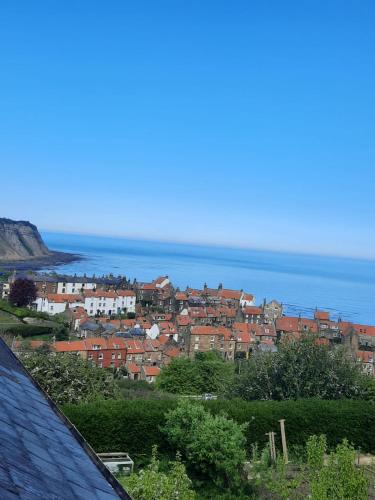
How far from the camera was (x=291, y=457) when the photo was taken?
16.4 m

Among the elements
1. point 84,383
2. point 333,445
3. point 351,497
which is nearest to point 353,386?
point 333,445

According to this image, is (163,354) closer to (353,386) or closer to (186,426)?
(353,386)

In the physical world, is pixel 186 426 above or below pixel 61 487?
below

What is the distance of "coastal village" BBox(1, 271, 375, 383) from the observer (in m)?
44.3

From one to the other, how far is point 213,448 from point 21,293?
195 ft

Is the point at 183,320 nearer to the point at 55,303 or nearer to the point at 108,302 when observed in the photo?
the point at 108,302

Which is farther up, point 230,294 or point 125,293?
point 230,294

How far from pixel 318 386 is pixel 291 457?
4.64 meters

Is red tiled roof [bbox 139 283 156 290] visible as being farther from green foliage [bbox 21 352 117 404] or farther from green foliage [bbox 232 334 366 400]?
green foliage [bbox 21 352 117 404]

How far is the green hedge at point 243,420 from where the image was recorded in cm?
1530

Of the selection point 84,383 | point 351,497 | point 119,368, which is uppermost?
point 351,497

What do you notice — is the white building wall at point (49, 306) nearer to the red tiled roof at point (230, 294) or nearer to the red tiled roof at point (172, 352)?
the red tiled roof at point (172, 352)

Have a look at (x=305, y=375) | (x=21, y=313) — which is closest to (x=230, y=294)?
(x=21, y=313)

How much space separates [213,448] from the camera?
42.7ft
